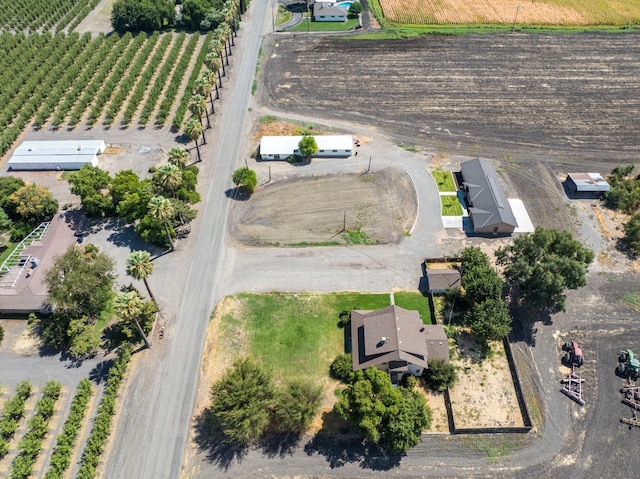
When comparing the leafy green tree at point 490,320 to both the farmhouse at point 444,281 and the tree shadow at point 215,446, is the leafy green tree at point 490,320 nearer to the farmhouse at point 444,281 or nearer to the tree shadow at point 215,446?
the farmhouse at point 444,281

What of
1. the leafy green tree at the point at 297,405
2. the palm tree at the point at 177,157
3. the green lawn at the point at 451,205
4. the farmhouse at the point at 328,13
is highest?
the farmhouse at the point at 328,13

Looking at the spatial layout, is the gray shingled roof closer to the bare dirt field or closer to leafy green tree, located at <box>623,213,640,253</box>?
the bare dirt field

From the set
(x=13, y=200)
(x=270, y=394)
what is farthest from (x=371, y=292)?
(x=13, y=200)

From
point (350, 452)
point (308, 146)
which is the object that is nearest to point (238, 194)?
point (308, 146)

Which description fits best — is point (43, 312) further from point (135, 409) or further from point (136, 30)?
point (136, 30)

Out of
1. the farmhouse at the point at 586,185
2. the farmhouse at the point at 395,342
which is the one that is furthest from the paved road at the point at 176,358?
the farmhouse at the point at 586,185

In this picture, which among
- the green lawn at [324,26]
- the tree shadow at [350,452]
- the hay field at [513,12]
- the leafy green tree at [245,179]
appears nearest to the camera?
the tree shadow at [350,452]
